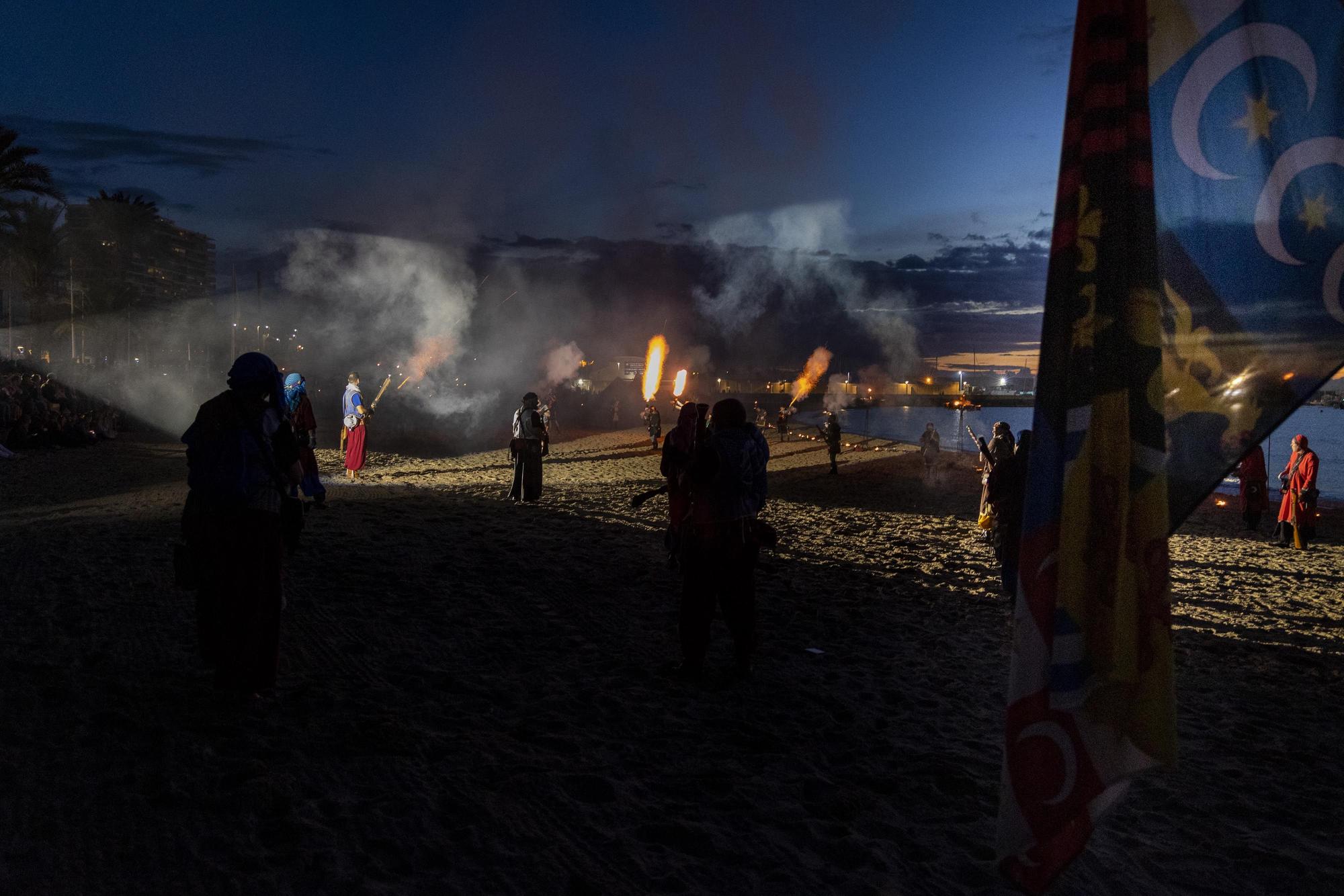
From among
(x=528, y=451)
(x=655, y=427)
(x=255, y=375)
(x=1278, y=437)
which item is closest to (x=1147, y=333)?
(x=255, y=375)

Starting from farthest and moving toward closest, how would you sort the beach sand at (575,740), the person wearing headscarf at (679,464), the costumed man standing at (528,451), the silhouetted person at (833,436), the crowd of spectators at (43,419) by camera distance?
the silhouetted person at (833,436), the crowd of spectators at (43,419), the costumed man standing at (528,451), the person wearing headscarf at (679,464), the beach sand at (575,740)

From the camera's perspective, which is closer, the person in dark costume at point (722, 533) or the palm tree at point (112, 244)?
the person in dark costume at point (722, 533)

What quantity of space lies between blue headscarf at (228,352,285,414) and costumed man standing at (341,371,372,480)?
9.16 meters

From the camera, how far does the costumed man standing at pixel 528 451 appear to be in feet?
45.6

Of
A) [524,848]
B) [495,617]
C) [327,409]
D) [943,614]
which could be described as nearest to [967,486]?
[943,614]

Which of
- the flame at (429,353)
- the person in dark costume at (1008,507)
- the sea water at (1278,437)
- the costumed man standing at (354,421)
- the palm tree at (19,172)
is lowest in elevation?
the sea water at (1278,437)

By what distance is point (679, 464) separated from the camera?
6.31m

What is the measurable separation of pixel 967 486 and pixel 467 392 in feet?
126

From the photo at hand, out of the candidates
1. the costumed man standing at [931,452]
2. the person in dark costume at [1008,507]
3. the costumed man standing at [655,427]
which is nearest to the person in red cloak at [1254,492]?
the costumed man standing at [931,452]

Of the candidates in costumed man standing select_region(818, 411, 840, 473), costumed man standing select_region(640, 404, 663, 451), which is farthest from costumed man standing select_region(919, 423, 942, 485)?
costumed man standing select_region(640, 404, 663, 451)

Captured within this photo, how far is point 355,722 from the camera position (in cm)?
471

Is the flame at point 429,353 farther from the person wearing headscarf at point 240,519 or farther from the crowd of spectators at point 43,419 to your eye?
the person wearing headscarf at point 240,519

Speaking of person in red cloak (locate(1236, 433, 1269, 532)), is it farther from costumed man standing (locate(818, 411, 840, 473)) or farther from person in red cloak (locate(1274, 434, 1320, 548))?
costumed man standing (locate(818, 411, 840, 473))

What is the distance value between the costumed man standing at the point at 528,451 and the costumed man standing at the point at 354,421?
2.63 m
